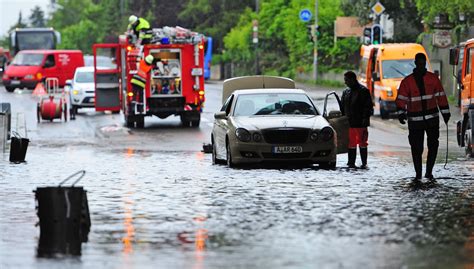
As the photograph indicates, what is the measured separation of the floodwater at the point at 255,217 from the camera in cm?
1140

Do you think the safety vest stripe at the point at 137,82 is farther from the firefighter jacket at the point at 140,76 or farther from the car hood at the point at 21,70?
the car hood at the point at 21,70

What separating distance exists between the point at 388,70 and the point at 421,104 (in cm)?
2260

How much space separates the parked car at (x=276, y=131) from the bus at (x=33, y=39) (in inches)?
2447

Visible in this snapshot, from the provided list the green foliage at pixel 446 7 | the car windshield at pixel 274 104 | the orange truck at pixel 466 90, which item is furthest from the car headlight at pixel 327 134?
the green foliage at pixel 446 7

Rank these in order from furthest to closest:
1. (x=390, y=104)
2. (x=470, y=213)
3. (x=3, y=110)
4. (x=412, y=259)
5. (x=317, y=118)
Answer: (x=390, y=104), (x=3, y=110), (x=317, y=118), (x=470, y=213), (x=412, y=259)

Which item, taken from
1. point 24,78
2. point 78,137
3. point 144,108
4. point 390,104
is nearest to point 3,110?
point 78,137

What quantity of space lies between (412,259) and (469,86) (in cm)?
1412

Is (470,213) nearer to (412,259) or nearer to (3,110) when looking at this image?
(412,259)

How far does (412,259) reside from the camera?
36.8 ft

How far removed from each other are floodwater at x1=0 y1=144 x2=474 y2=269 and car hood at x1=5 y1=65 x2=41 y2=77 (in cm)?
4366

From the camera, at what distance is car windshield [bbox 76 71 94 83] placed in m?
47.5

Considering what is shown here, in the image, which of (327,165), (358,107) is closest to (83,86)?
(327,165)

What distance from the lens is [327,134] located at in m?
21.7

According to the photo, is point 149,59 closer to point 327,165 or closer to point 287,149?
point 327,165
